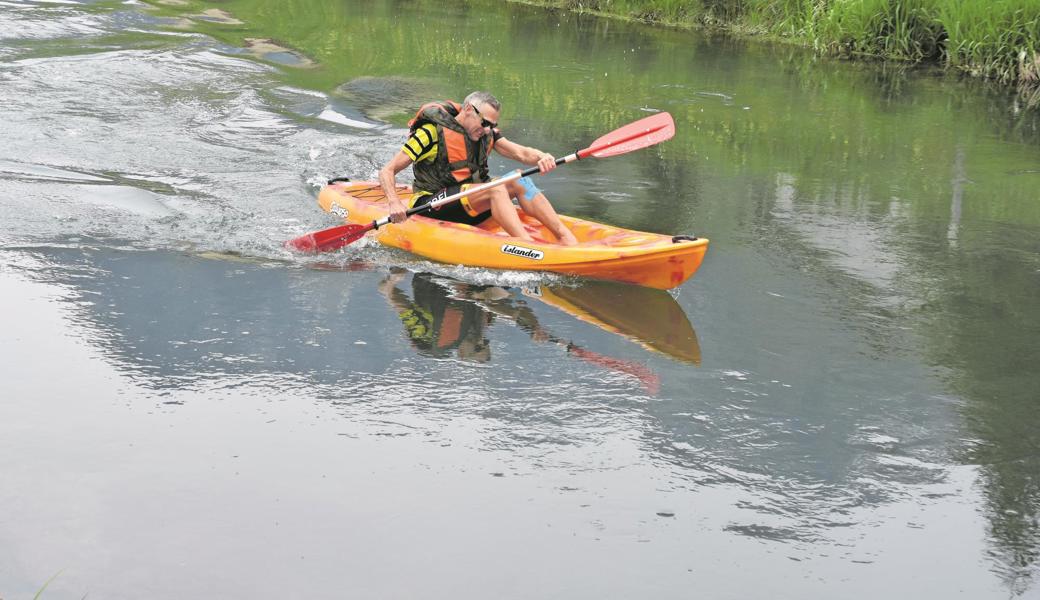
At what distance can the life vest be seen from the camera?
6730 millimetres

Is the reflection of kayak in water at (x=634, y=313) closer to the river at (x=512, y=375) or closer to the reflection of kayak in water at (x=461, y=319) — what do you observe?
the river at (x=512, y=375)

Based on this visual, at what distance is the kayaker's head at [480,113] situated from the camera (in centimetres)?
655

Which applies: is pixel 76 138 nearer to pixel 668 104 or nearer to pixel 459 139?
pixel 459 139

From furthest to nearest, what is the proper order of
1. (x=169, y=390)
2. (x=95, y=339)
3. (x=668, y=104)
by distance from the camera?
(x=668, y=104) → (x=95, y=339) → (x=169, y=390)

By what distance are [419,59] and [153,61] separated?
2984 mm

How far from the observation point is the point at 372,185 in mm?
7781

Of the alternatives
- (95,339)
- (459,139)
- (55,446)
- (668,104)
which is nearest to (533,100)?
(668,104)

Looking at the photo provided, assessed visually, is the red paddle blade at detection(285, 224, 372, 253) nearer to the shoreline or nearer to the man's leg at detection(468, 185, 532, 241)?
the man's leg at detection(468, 185, 532, 241)

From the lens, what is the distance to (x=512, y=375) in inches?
206

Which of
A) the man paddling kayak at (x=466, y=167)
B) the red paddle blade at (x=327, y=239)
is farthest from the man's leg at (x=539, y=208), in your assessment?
the red paddle blade at (x=327, y=239)

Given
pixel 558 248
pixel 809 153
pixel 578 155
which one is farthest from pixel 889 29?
pixel 558 248

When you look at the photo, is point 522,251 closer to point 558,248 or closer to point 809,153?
point 558,248

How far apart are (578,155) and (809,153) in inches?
154

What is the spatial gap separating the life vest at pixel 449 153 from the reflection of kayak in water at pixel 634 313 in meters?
0.92
